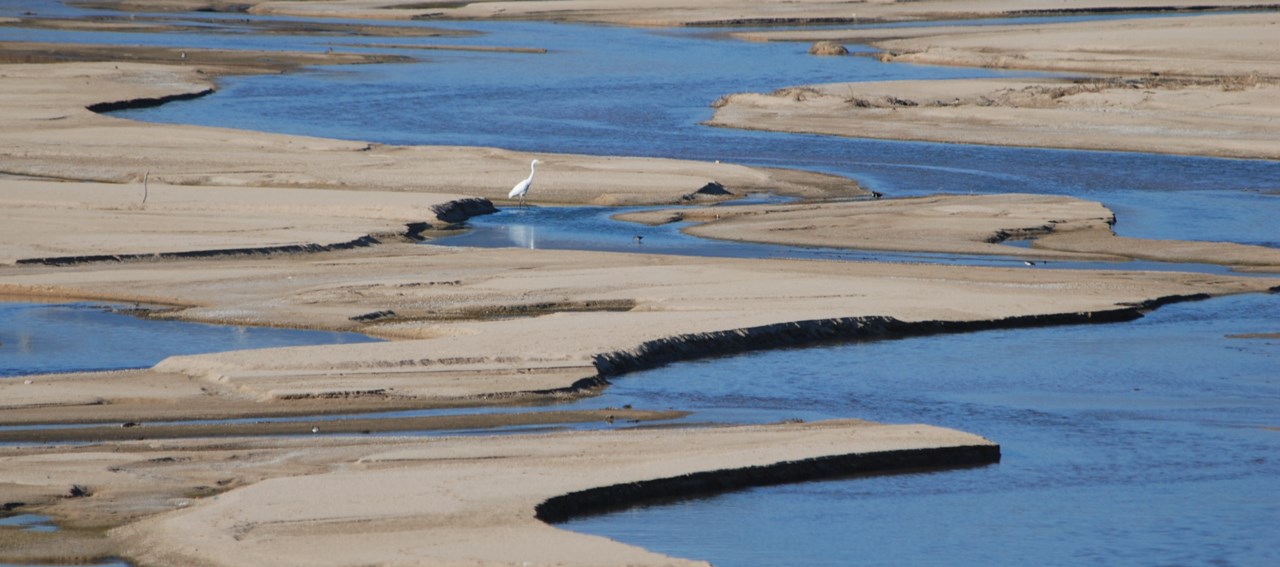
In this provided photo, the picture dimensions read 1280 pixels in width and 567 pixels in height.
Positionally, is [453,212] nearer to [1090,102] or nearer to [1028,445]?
[1028,445]

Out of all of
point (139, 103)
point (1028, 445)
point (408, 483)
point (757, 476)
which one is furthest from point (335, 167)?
point (408, 483)

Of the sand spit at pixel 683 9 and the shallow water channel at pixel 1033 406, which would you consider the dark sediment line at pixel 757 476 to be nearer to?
the shallow water channel at pixel 1033 406

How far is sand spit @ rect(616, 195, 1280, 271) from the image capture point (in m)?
20.4

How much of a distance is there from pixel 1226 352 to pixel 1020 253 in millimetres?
5111

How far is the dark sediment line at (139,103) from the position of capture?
34.0m

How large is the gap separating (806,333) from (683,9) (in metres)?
48.7

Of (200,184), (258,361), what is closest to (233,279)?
(258,361)

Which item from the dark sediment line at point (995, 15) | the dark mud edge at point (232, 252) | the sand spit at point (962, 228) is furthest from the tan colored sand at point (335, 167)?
the dark sediment line at point (995, 15)

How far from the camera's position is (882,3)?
211ft

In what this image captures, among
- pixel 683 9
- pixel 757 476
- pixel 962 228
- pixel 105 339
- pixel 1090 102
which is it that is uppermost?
pixel 683 9

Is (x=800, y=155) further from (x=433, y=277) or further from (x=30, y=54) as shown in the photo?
(x=30, y=54)

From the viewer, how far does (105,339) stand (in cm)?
1545

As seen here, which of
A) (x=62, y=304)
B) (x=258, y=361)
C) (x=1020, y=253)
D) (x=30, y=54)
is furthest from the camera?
(x=30, y=54)

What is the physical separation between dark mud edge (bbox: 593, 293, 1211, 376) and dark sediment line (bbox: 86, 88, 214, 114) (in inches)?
849
